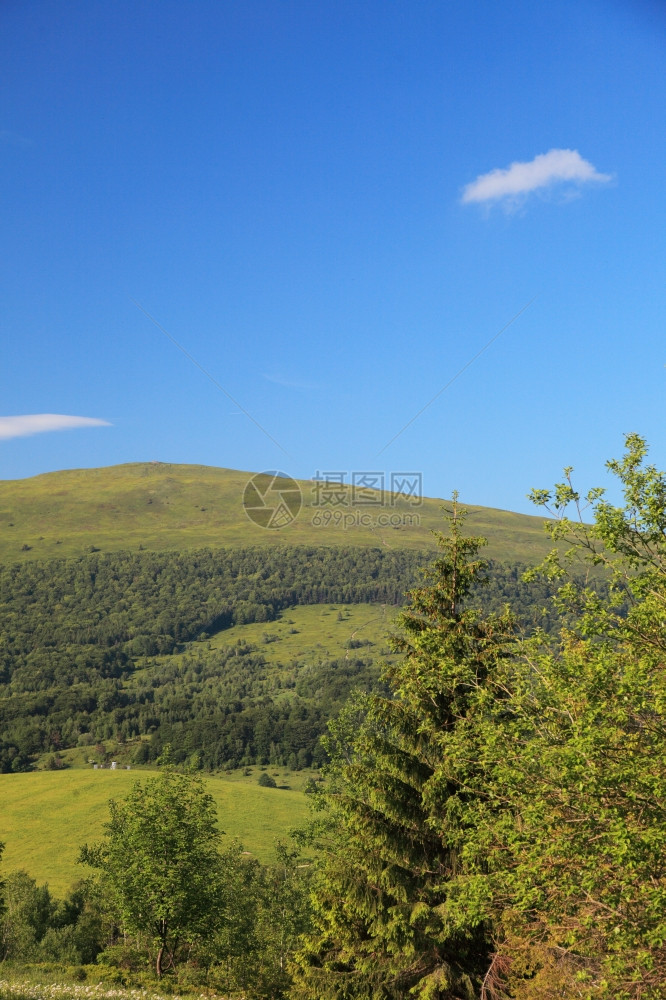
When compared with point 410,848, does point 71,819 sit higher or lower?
lower

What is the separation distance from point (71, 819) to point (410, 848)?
555 feet

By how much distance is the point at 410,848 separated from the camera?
23.9 m

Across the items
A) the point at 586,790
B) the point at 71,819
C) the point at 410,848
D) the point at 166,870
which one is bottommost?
the point at 71,819

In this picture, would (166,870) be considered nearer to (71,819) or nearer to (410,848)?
(410,848)

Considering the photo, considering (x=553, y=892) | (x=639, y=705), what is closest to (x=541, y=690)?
(x=639, y=705)

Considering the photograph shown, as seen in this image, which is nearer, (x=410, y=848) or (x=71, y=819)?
(x=410, y=848)

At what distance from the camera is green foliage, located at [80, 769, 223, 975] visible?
127 ft

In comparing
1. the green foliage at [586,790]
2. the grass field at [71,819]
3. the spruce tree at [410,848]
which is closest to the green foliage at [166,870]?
the spruce tree at [410,848]

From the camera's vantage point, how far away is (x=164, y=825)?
132ft

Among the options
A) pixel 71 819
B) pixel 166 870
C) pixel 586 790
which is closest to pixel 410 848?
pixel 586 790

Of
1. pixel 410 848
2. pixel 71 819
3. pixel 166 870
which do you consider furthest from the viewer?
pixel 71 819

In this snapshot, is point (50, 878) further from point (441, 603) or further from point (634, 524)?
point (634, 524)

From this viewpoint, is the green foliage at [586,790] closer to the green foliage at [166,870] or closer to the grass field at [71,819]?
the green foliage at [166,870]

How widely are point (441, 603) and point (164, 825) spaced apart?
23064 millimetres
